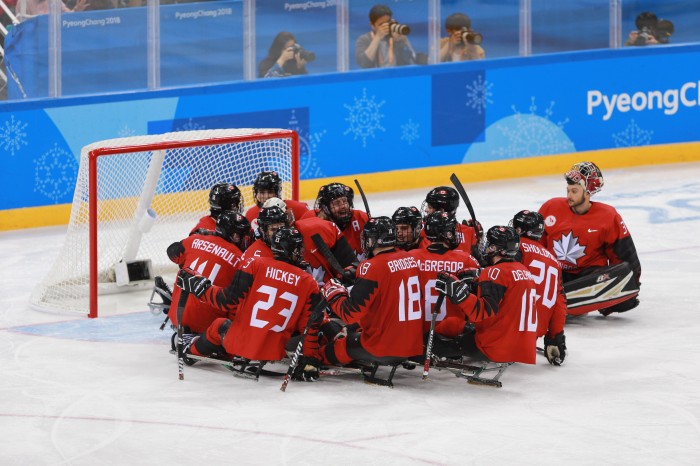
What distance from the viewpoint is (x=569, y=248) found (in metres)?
9.03

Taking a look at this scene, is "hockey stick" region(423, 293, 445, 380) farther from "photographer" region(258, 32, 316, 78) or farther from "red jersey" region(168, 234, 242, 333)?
"photographer" region(258, 32, 316, 78)

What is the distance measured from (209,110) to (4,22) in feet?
6.78

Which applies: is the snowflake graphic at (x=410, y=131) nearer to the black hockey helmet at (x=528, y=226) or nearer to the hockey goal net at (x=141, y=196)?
the hockey goal net at (x=141, y=196)

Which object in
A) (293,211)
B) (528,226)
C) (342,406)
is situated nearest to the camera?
(342,406)

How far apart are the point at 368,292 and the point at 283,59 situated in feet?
21.4

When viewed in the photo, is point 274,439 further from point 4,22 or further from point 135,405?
point 4,22

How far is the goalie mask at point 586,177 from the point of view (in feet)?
29.3

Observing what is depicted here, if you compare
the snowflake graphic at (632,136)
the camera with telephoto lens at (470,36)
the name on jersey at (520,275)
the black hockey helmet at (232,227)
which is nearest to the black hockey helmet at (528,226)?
the name on jersey at (520,275)

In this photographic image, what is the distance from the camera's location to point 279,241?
731 cm

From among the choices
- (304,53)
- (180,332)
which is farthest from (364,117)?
(180,332)

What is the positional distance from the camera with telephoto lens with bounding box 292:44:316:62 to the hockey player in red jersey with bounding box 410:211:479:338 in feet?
19.7

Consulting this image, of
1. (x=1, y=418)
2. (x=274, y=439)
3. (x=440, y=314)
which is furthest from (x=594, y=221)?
(x=1, y=418)

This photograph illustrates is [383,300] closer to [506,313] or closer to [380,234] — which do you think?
[380,234]

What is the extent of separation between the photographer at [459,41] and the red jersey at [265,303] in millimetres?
7151
